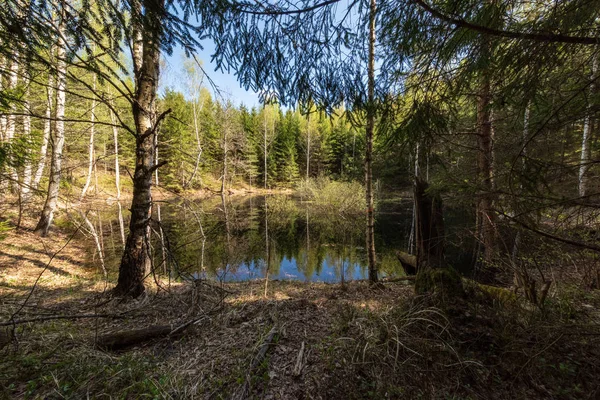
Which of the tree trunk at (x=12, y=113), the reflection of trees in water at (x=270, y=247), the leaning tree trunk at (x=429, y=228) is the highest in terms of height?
the tree trunk at (x=12, y=113)

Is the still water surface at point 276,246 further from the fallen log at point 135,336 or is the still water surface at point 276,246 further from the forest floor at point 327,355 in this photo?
the forest floor at point 327,355

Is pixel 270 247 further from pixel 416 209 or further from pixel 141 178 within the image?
pixel 416 209

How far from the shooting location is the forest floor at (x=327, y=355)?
70.2 inches

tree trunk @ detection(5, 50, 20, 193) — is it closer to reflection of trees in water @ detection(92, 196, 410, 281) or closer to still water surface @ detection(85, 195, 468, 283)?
still water surface @ detection(85, 195, 468, 283)

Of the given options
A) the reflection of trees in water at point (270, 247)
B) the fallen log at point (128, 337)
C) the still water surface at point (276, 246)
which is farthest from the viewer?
the reflection of trees in water at point (270, 247)

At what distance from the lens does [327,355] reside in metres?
2.16

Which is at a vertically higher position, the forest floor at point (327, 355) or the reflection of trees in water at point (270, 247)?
the forest floor at point (327, 355)

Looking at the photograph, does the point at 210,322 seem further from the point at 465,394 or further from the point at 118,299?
the point at 465,394

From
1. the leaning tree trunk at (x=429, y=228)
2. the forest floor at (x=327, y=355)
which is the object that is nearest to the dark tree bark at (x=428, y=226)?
the leaning tree trunk at (x=429, y=228)

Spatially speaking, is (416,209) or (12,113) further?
(416,209)

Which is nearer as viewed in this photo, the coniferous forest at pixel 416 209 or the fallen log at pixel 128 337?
the coniferous forest at pixel 416 209

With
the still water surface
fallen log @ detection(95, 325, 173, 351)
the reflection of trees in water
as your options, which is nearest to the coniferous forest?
fallen log @ detection(95, 325, 173, 351)

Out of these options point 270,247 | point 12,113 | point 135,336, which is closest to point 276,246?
point 270,247

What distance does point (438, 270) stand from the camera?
2.64m
